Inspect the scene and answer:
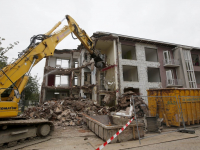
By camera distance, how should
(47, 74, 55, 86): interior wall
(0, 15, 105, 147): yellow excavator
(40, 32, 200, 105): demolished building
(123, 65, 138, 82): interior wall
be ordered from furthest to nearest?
(47, 74, 55, 86): interior wall
(123, 65, 138, 82): interior wall
(40, 32, 200, 105): demolished building
(0, 15, 105, 147): yellow excavator

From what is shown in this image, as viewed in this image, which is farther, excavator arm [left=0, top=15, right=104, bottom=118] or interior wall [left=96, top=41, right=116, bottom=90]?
interior wall [left=96, top=41, right=116, bottom=90]

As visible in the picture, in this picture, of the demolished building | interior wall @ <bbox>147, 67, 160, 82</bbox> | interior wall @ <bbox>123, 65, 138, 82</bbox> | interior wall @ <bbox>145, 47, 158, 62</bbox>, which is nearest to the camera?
the demolished building

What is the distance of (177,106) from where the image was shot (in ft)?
23.8

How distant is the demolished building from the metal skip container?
324 inches

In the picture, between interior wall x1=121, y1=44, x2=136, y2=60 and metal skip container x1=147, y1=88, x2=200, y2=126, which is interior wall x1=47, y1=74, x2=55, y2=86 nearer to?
interior wall x1=121, y1=44, x2=136, y2=60

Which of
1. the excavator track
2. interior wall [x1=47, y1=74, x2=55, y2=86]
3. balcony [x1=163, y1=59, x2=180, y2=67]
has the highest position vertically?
balcony [x1=163, y1=59, x2=180, y2=67]

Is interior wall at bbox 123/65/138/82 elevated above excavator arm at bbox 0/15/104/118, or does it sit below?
above

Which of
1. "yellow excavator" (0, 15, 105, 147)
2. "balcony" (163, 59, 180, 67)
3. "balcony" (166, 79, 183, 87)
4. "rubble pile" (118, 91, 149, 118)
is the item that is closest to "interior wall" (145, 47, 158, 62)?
"balcony" (163, 59, 180, 67)

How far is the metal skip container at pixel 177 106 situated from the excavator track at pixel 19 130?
6857mm

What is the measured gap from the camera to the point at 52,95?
23.3 m

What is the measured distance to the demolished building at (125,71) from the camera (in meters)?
17.2

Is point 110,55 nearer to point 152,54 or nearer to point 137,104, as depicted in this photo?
point 152,54

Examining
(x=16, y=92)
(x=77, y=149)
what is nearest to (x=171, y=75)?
(x=77, y=149)

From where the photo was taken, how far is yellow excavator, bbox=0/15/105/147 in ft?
15.7
